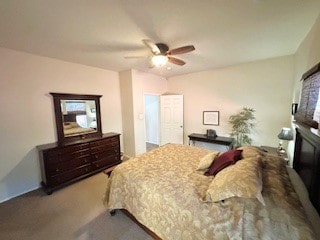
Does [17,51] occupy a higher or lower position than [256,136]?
higher

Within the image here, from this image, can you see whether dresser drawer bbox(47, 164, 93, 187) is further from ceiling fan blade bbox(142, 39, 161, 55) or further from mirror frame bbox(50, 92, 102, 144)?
ceiling fan blade bbox(142, 39, 161, 55)

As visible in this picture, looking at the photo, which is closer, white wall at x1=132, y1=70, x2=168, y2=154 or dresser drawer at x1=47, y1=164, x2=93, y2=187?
dresser drawer at x1=47, y1=164, x2=93, y2=187

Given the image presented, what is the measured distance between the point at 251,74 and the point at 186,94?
1.84 m

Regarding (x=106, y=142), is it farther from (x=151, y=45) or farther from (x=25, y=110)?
(x=151, y=45)

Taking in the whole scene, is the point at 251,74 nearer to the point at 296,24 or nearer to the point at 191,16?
the point at 296,24

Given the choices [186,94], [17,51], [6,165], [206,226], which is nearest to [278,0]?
[206,226]

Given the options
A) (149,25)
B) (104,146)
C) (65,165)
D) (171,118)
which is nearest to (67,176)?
(65,165)

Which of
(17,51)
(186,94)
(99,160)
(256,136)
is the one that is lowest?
(99,160)

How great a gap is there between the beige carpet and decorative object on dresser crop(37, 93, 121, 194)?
0.35m

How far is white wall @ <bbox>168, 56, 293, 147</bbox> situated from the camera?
348cm

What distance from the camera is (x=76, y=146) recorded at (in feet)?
10.8

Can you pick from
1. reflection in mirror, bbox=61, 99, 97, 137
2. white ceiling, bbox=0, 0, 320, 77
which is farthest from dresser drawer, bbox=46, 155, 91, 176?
white ceiling, bbox=0, 0, 320, 77

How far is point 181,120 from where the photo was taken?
5.07 m

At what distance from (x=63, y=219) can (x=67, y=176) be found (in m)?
1.06
